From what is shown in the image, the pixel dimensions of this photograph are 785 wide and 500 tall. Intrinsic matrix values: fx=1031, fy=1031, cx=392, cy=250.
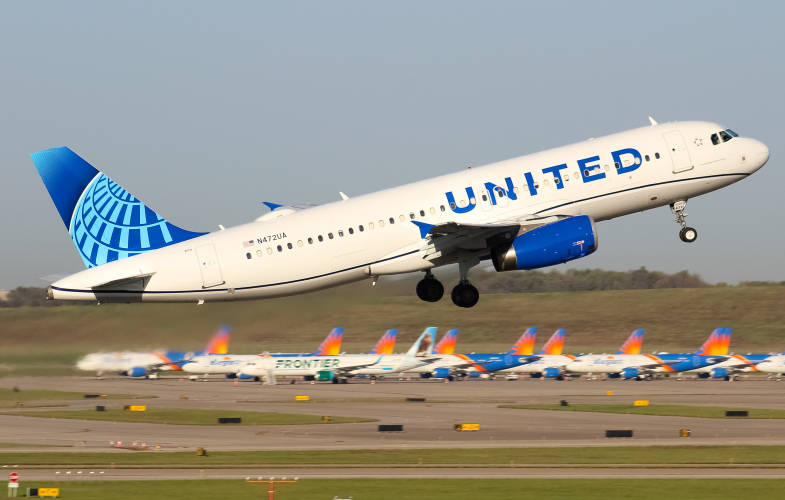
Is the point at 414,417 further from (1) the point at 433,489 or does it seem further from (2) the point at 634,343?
(2) the point at 634,343

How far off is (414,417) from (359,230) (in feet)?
135

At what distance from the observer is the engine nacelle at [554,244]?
150 feet

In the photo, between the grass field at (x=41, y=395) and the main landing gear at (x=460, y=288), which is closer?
the main landing gear at (x=460, y=288)

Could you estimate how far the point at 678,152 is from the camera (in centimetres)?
4950

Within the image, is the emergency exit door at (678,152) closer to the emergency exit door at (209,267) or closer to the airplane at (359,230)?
the airplane at (359,230)

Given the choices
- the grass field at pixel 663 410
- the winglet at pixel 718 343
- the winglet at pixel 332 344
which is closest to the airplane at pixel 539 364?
the winglet at pixel 718 343

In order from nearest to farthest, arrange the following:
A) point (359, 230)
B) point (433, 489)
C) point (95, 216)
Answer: point (359, 230) < point (95, 216) < point (433, 489)

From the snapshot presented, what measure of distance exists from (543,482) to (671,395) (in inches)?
1943

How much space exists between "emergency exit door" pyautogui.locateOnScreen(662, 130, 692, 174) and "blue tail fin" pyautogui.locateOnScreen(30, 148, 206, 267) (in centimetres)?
2264

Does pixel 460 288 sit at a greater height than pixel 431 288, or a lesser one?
lesser

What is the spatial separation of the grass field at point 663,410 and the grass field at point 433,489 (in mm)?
31529

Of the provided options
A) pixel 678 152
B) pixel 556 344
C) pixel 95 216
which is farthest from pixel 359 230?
pixel 556 344

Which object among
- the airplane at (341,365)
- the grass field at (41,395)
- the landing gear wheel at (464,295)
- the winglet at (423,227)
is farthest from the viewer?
the airplane at (341,365)

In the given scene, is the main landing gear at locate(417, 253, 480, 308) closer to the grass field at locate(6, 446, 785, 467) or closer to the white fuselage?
the grass field at locate(6, 446, 785, 467)
